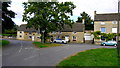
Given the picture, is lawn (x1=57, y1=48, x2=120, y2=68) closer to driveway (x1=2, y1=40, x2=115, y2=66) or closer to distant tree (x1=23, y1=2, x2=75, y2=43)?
driveway (x1=2, y1=40, x2=115, y2=66)

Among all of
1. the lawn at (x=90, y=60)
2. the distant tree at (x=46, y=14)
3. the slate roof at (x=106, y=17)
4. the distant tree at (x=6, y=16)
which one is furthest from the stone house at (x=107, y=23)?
the lawn at (x=90, y=60)

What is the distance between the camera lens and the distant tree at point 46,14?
28.4 m

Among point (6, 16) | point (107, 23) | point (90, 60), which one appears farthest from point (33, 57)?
point (107, 23)

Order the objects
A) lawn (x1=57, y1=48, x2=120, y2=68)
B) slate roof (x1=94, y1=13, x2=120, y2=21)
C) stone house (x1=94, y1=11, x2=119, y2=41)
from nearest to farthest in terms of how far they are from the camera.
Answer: lawn (x1=57, y1=48, x2=120, y2=68), stone house (x1=94, y1=11, x2=119, y2=41), slate roof (x1=94, y1=13, x2=120, y2=21)

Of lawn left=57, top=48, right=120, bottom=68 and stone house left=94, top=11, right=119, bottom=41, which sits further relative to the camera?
stone house left=94, top=11, right=119, bottom=41

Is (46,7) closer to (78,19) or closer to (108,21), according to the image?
(108,21)

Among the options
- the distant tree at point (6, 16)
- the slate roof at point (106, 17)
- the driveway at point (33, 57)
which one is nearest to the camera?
the driveway at point (33, 57)

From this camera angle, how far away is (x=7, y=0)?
2556 cm

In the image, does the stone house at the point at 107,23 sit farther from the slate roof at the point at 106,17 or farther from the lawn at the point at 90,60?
the lawn at the point at 90,60

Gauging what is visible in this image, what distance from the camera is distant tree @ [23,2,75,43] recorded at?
28.4 metres

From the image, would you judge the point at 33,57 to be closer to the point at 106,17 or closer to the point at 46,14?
the point at 46,14

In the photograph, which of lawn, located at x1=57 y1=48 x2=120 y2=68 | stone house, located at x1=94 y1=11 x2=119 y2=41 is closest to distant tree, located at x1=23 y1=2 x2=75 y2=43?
stone house, located at x1=94 y1=11 x2=119 y2=41

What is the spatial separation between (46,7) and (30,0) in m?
4.50

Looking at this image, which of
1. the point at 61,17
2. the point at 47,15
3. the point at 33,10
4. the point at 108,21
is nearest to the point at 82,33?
the point at 108,21
